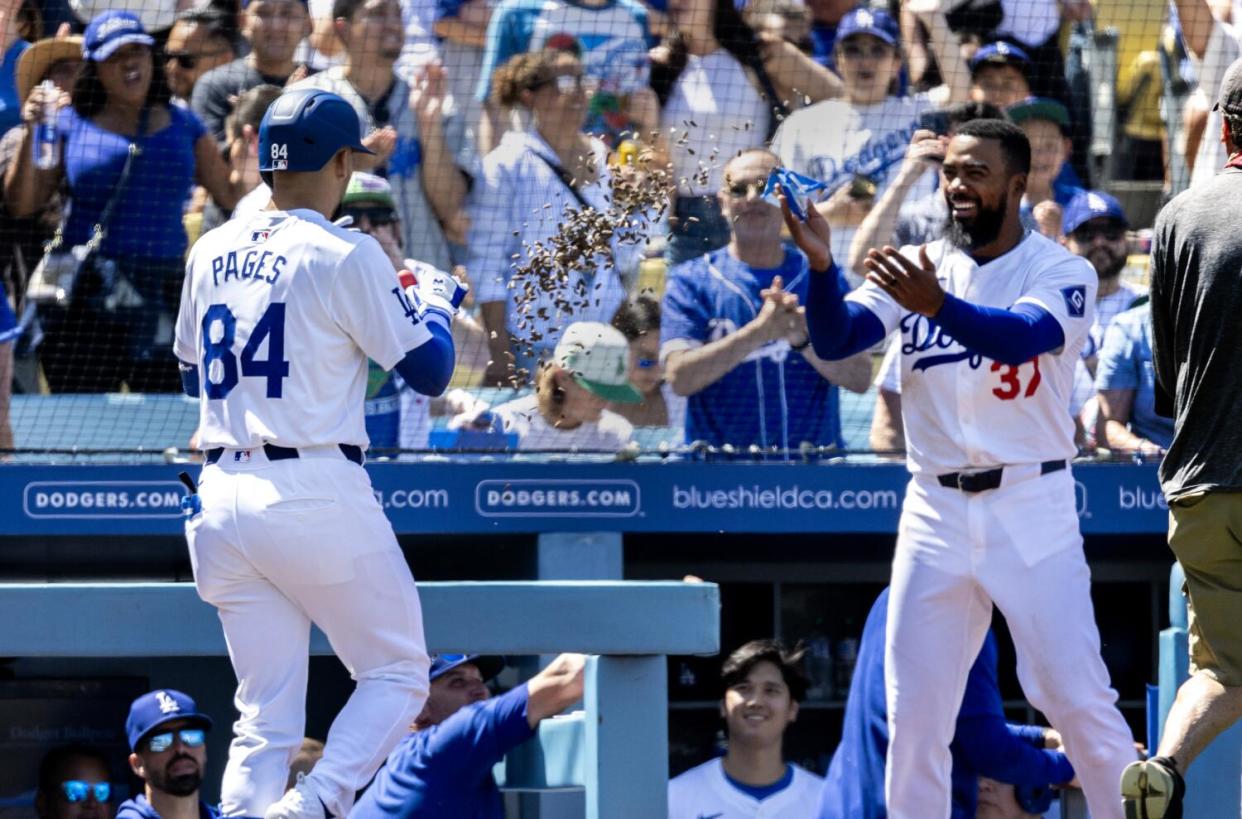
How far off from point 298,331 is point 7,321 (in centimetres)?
359

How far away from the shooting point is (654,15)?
24.2ft

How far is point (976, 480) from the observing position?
429 cm

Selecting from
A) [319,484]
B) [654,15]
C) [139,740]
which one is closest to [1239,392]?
[319,484]

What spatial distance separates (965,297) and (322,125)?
5.43 ft

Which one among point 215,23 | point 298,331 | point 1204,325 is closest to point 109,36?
point 215,23

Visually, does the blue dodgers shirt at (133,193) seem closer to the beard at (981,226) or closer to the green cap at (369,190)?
the green cap at (369,190)

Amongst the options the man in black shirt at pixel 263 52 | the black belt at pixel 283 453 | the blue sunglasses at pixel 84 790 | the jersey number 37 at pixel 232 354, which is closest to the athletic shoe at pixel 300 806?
the black belt at pixel 283 453

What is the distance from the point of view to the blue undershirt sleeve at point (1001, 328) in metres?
4.07

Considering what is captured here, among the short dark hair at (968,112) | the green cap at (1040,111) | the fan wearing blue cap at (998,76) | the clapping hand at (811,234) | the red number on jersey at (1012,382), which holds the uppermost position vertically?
the fan wearing blue cap at (998,76)

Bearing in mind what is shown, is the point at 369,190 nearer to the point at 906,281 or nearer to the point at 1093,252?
the point at 1093,252

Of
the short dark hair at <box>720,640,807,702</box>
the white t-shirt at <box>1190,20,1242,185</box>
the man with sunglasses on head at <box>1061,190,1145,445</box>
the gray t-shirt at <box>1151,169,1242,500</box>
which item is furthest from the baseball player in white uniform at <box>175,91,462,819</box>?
the white t-shirt at <box>1190,20,1242,185</box>

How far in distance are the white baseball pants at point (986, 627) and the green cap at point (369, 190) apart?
317 cm

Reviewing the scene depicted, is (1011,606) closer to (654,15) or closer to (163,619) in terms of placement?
(163,619)

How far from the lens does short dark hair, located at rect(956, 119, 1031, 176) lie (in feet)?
14.5
